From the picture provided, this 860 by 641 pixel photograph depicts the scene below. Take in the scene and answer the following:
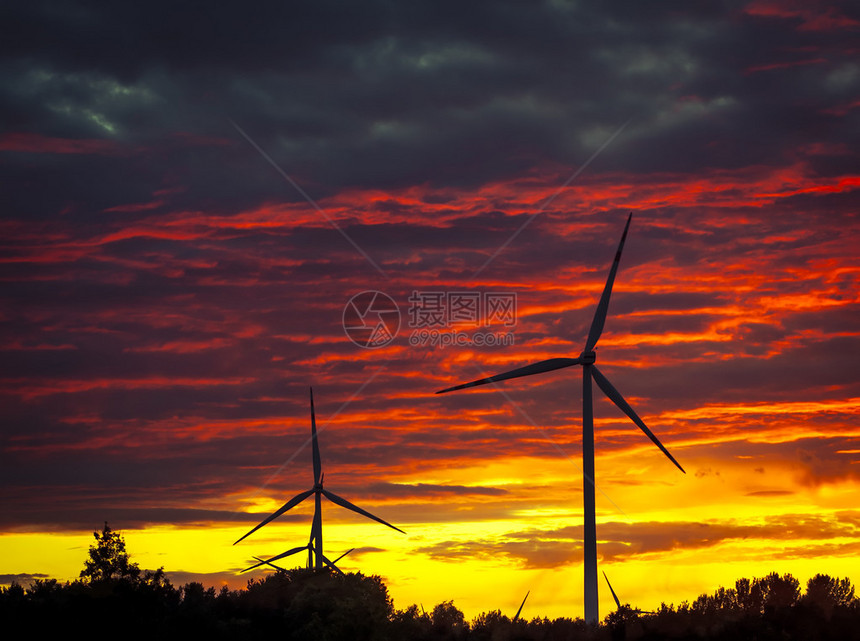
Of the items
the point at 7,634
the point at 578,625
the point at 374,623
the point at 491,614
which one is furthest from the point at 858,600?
the point at 7,634

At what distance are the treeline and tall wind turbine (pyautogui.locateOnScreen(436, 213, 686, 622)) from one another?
80.4ft

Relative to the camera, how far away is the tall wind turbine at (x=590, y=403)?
9000cm

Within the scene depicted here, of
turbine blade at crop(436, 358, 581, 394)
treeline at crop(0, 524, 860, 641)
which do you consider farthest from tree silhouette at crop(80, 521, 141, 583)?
turbine blade at crop(436, 358, 581, 394)

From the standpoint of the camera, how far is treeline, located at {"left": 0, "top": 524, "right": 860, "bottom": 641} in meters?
120

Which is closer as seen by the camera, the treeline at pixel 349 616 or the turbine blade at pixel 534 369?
the turbine blade at pixel 534 369

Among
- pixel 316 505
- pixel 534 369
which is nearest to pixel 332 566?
pixel 316 505

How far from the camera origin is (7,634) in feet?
379

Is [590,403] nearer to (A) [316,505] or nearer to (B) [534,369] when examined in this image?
(B) [534,369]

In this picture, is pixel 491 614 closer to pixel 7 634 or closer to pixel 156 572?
pixel 156 572

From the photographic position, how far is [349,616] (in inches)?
4870

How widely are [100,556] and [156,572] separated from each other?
66.6ft

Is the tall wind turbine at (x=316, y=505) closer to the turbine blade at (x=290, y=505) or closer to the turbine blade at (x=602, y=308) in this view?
the turbine blade at (x=290, y=505)

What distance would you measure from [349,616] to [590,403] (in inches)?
1898

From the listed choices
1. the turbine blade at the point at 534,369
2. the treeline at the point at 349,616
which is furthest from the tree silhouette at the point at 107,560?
the turbine blade at the point at 534,369
